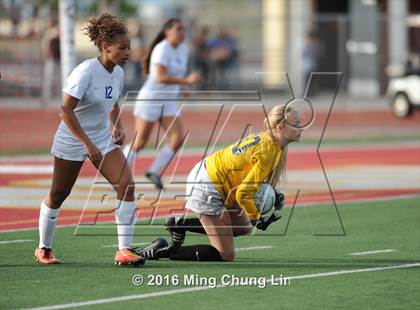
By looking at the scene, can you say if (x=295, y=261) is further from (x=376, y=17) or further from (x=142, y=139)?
(x=376, y=17)

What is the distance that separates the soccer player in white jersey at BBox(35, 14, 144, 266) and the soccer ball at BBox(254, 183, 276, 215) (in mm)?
1090

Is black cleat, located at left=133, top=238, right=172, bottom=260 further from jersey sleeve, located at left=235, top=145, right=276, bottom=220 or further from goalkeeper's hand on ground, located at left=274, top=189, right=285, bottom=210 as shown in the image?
goalkeeper's hand on ground, located at left=274, top=189, right=285, bottom=210

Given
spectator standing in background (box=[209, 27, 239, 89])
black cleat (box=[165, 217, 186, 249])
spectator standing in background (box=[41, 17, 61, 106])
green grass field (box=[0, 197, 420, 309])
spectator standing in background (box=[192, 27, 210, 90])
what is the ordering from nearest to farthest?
green grass field (box=[0, 197, 420, 309]), black cleat (box=[165, 217, 186, 249]), spectator standing in background (box=[41, 17, 61, 106]), spectator standing in background (box=[192, 27, 210, 90]), spectator standing in background (box=[209, 27, 239, 89])

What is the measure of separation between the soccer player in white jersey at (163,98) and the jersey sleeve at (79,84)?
5661mm

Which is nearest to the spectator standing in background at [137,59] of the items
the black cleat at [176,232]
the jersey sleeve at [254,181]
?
the black cleat at [176,232]

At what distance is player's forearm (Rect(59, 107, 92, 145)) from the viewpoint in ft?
31.1

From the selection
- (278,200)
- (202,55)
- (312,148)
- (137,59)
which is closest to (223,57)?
(202,55)


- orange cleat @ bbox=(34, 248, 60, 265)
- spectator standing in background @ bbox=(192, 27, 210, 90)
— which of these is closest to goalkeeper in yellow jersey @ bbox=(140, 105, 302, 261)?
orange cleat @ bbox=(34, 248, 60, 265)

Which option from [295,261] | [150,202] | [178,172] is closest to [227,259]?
[295,261]

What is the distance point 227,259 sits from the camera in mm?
10039

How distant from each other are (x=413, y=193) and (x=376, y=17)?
2390 centimetres

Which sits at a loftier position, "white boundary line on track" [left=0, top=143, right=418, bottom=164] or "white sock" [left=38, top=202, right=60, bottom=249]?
"white sock" [left=38, top=202, right=60, bottom=249]

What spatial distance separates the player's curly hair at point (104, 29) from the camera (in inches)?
380

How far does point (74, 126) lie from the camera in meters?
9.48
